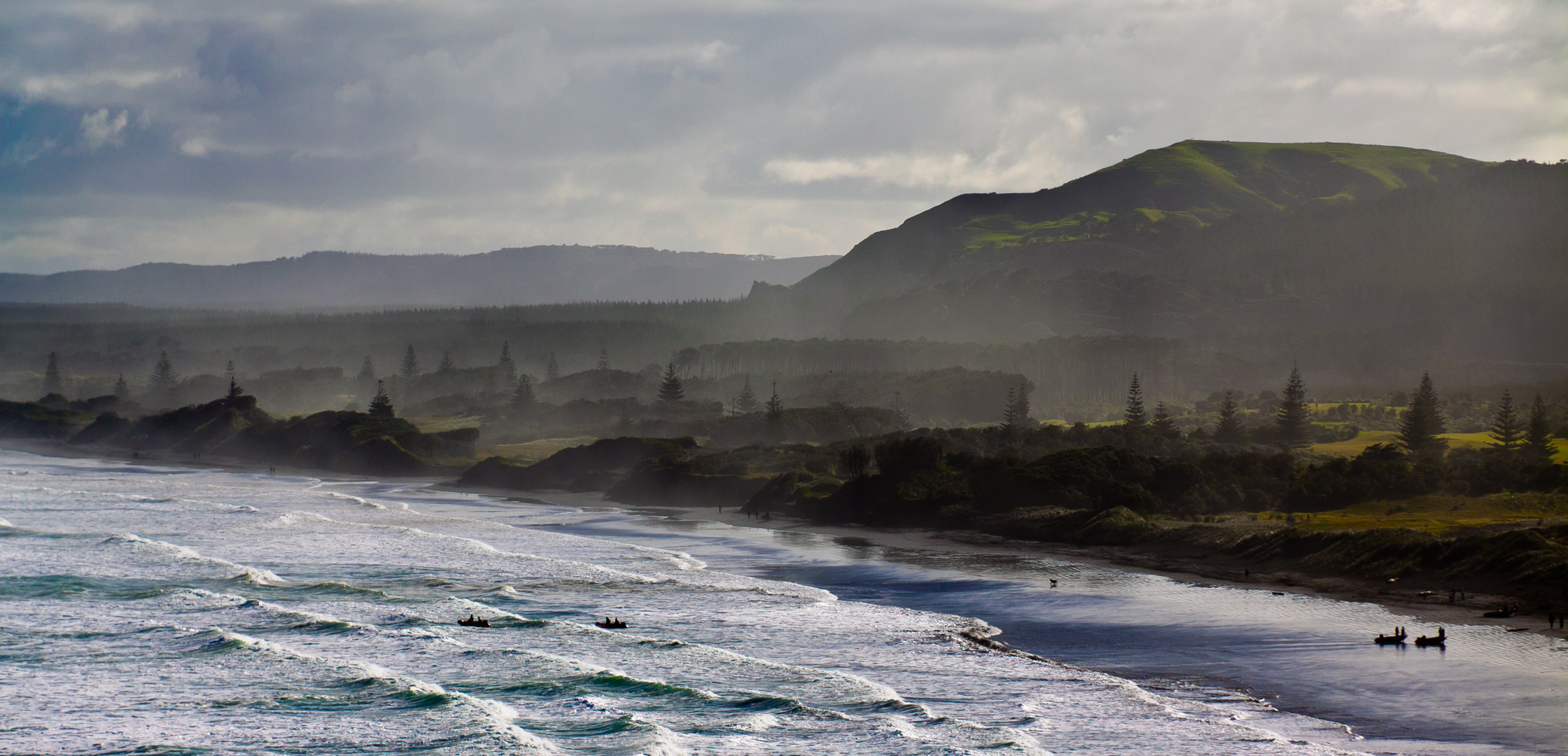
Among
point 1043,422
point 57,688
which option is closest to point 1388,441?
point 1043,422

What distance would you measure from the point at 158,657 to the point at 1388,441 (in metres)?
118

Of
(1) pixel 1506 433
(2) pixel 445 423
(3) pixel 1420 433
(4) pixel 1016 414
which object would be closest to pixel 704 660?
(3) pixel 1420 433

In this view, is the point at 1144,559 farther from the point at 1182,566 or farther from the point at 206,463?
the point at 206,463

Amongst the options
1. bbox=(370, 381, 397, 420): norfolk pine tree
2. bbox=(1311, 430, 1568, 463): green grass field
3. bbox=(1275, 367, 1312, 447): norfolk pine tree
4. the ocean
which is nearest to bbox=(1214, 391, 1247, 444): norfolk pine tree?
bbox=(1275, 367, 1312, 447): norfolk pine tree

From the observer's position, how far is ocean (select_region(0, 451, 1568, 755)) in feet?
101

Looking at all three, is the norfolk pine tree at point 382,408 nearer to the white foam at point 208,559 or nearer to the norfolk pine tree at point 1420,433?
the white foam at point 208,559

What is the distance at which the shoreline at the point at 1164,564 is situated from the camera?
151ft

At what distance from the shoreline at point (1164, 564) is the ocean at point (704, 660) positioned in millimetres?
1938

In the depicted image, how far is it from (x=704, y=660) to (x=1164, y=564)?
33021 mm

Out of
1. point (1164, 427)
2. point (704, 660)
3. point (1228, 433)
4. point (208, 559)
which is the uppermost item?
point (1164, 427)

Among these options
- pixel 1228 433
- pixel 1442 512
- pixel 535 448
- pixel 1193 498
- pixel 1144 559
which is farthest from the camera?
pixel 535 448

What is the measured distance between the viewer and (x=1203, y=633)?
4356 cm

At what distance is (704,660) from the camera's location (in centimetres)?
3978

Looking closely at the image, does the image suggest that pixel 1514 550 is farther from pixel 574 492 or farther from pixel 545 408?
pixel 545 408
